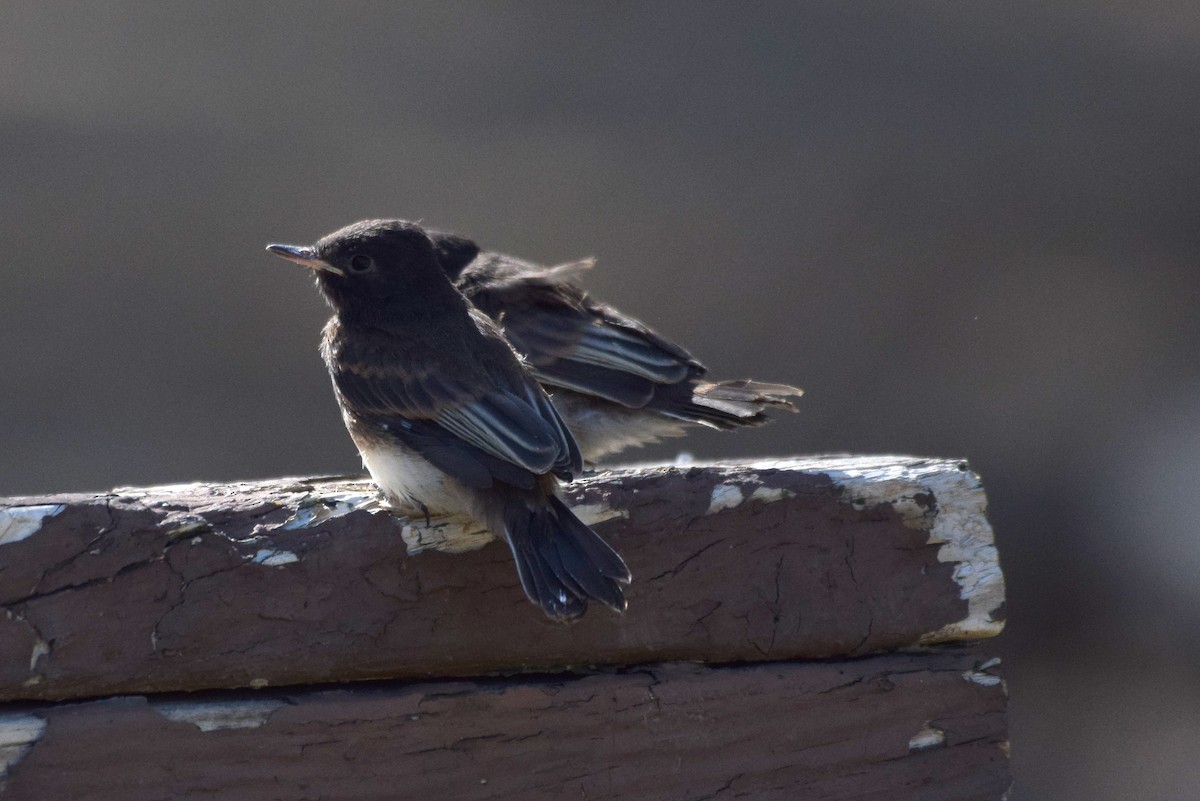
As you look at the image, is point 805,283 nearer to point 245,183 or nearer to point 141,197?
point 245,183

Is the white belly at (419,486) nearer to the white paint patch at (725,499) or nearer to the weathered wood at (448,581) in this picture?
the weathered wood at (448,581)

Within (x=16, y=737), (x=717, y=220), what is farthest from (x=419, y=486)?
(x=717, y=220)

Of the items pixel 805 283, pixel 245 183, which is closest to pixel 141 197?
pixel 245 183

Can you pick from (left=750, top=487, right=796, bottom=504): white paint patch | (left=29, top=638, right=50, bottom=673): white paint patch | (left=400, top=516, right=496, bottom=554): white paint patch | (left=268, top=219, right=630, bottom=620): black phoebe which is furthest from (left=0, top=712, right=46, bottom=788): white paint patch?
(left=750, top=487, right=796, bottom=504): white paint patch

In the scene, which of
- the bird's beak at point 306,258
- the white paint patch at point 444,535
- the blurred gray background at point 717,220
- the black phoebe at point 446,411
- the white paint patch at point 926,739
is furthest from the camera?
the blurred gray background at point 717,220

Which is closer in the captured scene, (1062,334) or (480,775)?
(480,775)

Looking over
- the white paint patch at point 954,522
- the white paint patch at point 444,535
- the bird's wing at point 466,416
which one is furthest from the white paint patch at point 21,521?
the white paint patch at point 954,522

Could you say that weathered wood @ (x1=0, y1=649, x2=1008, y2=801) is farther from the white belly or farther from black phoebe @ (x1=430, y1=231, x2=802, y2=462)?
black phoebe @ (x1=430, y1=231, x2=802, y2=462)
